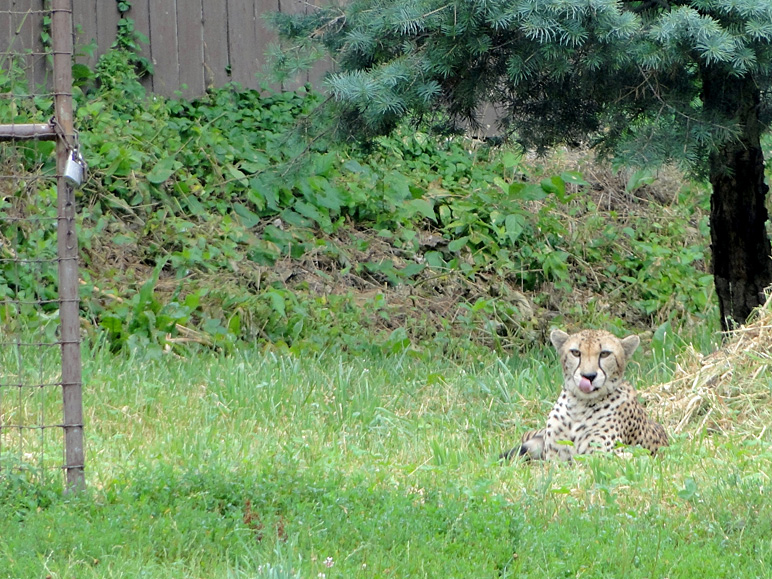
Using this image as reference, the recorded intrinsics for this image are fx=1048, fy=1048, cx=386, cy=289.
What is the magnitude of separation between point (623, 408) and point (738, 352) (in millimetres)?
1553

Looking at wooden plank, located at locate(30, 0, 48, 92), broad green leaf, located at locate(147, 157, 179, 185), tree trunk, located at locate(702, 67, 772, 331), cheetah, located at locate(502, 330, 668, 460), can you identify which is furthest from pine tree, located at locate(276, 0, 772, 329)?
wooden plank, located at locate(30, 0, 48, 92)

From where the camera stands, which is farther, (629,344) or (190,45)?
(190,45)

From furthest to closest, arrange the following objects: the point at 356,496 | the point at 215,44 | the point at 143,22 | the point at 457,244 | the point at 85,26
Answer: the point at 215,44
the point at 143,22
the point at 85,26
the point at 457,244
the point at 356,496

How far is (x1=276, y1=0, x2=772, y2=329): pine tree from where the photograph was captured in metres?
6.44

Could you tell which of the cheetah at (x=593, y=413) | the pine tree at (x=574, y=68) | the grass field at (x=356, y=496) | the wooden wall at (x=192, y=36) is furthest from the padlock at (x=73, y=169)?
the wooden wall at (x=192, y=36)

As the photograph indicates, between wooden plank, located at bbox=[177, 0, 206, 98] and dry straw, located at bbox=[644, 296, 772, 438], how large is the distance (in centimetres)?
703

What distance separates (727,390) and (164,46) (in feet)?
25.8

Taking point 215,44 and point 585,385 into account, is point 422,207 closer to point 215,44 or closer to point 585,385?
point 215,44

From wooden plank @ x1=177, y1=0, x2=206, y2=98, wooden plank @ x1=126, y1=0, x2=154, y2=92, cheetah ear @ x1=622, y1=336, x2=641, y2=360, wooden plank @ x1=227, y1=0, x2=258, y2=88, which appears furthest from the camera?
wooden plank @ x1=227, y1=0, x2=258, y2=88

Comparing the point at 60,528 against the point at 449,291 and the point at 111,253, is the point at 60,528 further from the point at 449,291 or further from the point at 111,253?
the point at 449,291

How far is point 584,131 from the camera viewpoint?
26.7 feet

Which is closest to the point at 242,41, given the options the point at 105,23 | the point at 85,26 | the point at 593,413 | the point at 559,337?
the point at 105,23

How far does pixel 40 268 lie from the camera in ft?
30.1

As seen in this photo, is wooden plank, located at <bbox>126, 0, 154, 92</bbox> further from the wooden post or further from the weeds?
the wooden post
